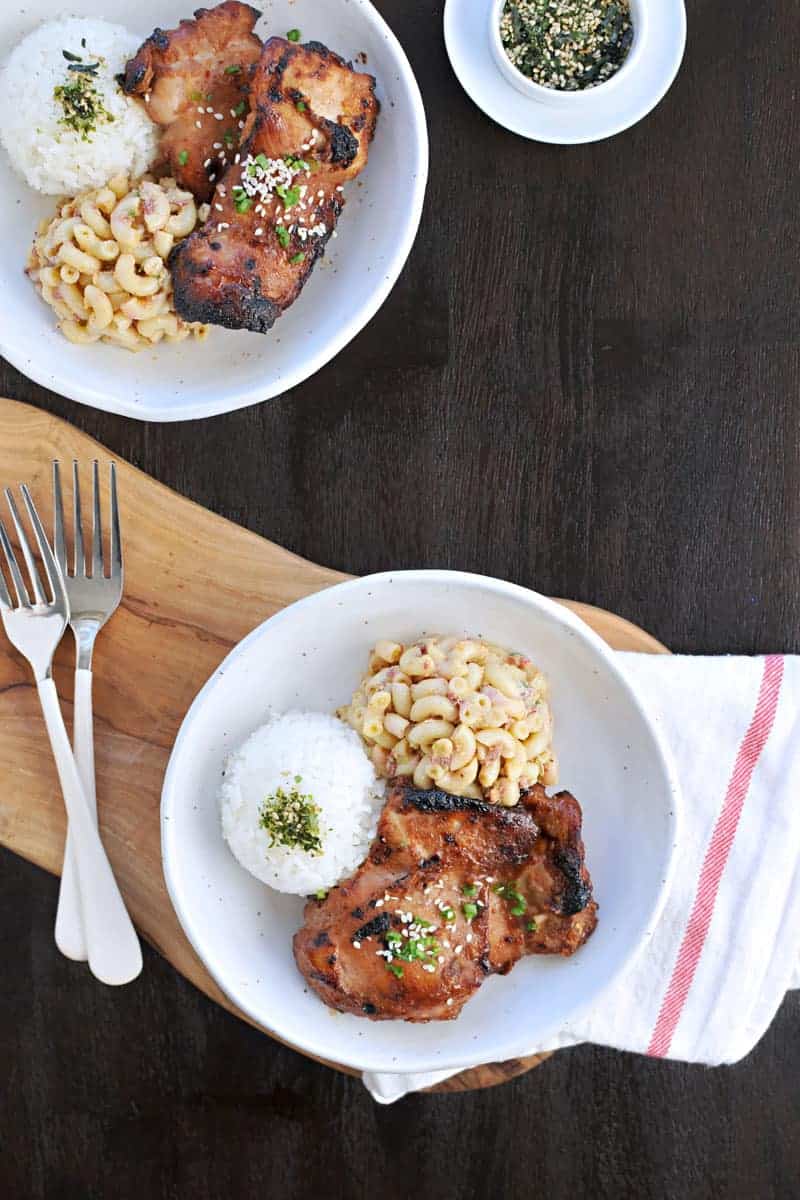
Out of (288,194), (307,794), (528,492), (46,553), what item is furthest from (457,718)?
(288,194)

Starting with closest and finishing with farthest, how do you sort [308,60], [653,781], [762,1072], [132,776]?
[308,60], [653,781], [132,776], [762,1072]

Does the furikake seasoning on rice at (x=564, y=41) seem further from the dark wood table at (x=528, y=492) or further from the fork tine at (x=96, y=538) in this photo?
the fork tine at (x=96, y=538)

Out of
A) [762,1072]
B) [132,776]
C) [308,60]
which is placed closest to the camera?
[308,60]

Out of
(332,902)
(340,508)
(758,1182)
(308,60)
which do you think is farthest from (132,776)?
(758,1182)

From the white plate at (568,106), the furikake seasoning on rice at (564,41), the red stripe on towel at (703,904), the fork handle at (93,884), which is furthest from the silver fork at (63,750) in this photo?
the furikake seasoning on rice at (564,41)

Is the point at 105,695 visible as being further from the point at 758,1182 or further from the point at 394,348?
the point at 758,1182

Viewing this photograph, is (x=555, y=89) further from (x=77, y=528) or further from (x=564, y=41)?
(x=77, y=528)

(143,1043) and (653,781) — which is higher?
(653,781)
